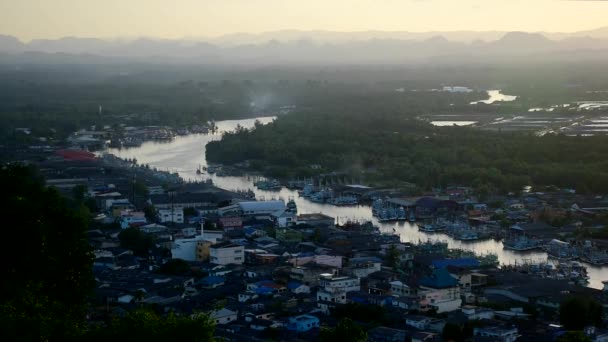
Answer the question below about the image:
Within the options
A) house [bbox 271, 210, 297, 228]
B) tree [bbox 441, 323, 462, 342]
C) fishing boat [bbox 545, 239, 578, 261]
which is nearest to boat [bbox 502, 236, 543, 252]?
fishing boat [bbox 545, 239, 578, 261]

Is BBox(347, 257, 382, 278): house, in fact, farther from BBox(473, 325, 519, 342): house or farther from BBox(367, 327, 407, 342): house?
BBox(473, 325, 519, 342): house

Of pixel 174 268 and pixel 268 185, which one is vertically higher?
pixel 174 268

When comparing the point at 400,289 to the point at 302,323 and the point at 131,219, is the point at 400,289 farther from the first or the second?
the point at 131,219

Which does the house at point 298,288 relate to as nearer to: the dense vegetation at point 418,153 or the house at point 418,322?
the house at point 418,322

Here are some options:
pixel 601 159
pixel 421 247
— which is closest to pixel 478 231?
pixel 421 247

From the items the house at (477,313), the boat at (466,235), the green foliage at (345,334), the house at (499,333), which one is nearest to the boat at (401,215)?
the boat at (466,235)

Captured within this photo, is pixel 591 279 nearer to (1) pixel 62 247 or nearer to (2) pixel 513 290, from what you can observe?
(2) pixel 513 290

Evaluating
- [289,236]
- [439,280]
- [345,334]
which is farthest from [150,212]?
[345,334]
